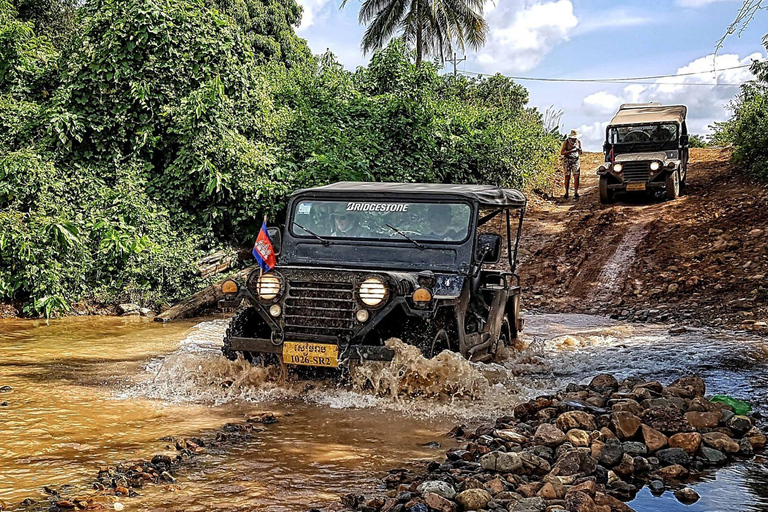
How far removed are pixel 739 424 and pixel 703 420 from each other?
24 cm

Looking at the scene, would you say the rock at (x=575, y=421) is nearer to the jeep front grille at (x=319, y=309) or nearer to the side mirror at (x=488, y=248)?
the jeep front grille at (x=319, y=309)

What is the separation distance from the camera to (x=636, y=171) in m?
17.8

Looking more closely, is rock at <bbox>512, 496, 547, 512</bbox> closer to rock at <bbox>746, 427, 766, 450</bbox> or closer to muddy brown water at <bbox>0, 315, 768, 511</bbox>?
muddy brown water at <bbox>0, 315, 768, 511</bbox>

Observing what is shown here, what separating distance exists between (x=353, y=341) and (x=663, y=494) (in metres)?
2.61

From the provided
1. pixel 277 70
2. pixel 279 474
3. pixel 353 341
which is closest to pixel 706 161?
pixel 277 70

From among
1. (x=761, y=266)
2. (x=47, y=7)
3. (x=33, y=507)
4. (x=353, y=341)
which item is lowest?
(x=33, y=507)

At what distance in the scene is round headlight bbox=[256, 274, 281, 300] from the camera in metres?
6.22

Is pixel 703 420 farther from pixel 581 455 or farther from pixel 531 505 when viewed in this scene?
pixel 531 505

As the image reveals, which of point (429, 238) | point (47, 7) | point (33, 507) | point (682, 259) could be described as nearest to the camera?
point (33, 507)

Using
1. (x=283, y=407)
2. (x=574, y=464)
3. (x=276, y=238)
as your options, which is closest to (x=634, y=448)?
(x=574, y=464)

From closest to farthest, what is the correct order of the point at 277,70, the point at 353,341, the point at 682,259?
the point at 353,341
the point at 682,259
the point at 277,70

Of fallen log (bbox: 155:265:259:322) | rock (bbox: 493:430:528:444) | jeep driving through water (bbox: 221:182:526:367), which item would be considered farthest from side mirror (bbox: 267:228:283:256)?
fallen log (bbox: 155:265:259:322)

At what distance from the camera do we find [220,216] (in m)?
13.8

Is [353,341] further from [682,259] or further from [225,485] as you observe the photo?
[682,259]
